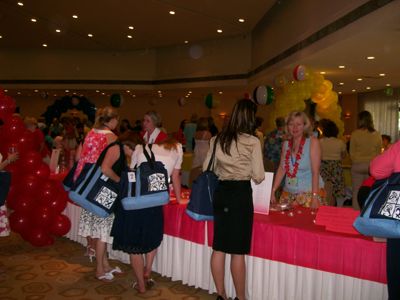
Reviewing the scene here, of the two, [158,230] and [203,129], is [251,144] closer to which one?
[158,230]

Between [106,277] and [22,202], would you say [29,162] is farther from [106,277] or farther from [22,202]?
[106,277]

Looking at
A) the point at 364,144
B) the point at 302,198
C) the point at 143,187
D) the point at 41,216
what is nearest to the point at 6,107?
the point at 41,216

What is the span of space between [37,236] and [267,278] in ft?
8.90

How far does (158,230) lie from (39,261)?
162 centimetres

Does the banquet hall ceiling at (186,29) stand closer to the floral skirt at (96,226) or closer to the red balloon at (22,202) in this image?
the floral skirt at (96,226)

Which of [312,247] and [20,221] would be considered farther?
[20,221]

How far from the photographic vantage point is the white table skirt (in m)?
2.48

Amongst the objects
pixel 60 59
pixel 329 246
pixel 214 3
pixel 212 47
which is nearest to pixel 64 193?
pixel 329 246

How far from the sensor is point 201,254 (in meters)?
3.18

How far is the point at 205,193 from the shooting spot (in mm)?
2707

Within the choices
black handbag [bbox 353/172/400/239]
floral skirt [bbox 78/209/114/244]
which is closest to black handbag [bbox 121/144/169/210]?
floral skirt [bbox 78/209/114/244]

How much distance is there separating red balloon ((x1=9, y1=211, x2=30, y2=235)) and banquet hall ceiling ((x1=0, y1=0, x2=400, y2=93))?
15.6ft

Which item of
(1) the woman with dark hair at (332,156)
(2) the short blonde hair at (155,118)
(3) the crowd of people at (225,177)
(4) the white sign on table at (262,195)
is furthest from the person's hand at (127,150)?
(1) the woman with dark hair at (332,156)

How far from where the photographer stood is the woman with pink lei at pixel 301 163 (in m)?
3.18
